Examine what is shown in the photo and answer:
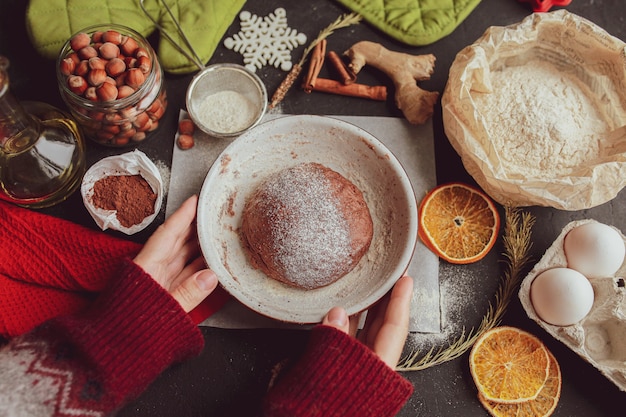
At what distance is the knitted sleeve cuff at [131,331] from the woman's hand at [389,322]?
0.32 metres

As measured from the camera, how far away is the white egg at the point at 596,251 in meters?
1.33

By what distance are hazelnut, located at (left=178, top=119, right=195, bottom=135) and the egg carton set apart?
3.06ft

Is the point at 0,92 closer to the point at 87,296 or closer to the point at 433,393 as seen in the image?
the point at 87,296

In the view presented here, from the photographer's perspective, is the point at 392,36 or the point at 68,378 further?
the point at 392,36

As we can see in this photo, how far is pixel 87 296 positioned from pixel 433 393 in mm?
886

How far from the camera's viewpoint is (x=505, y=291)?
4.71ft

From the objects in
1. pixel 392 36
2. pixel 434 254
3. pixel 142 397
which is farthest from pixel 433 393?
pixel 392 36

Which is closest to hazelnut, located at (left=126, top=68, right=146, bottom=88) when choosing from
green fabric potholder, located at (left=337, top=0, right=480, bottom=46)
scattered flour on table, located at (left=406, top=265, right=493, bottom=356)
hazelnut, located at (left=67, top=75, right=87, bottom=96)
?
hazelnut, located at (left=67, top=75, right=87, bottom=96)

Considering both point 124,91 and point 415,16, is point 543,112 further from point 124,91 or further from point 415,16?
point 124,91

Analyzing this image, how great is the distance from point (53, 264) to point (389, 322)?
0.81 m

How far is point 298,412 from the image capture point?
115 cm

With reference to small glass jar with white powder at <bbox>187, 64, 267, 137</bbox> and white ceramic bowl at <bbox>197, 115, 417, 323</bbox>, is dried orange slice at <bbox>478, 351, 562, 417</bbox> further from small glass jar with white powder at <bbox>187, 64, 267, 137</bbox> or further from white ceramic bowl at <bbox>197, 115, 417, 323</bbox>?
small glass jar with white powder at <bbox>187, 64, 267, 137</bbox>

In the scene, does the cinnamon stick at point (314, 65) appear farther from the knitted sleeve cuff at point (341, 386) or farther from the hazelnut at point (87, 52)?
the knitted sleeve cuff at point (341, 386)

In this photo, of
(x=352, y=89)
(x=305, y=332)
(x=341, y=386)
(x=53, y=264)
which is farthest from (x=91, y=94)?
(x=341, y=386)
